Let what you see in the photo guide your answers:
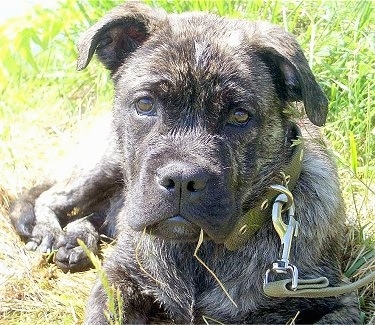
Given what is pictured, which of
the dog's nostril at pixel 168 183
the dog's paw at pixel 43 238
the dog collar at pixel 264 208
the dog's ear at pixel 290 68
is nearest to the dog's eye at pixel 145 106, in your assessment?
the dog's nostril at pixel 168 183

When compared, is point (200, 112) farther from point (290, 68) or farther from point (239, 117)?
point (290, 68)

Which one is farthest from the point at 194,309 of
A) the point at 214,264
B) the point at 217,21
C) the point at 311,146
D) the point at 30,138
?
the point at 30,138

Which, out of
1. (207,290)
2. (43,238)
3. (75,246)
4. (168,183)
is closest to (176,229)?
(168,183)

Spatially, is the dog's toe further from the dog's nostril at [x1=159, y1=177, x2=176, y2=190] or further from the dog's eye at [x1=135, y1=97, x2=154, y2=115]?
the dog's nostril at [x1=159, y1=177, x2=176, y2=190]

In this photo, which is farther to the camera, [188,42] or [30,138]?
[30,138]

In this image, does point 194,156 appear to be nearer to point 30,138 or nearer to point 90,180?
point 90,180

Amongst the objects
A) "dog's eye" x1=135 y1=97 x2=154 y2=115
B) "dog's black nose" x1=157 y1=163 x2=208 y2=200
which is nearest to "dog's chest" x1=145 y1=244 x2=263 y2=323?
"dog's black nose" x1=157 y1=163 x2=208 y2=200

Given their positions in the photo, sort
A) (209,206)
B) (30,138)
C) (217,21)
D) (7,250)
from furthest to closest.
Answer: (30,138) → (7,250) → (217,21) → (209,206)
